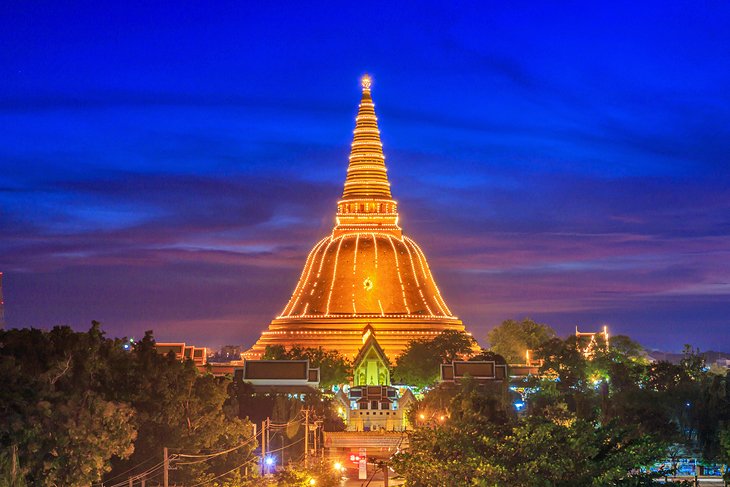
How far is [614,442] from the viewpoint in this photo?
31062 millimetres

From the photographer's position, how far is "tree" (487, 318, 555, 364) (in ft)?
386

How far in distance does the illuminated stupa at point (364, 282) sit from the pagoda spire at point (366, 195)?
8 cm

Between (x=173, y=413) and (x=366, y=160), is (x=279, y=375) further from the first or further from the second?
(x=173, y=413)

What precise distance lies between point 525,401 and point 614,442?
58440 mm

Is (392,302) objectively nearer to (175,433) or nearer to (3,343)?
(175,433)

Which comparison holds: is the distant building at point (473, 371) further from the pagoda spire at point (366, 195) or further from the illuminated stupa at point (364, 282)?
the pagoda spire at point (366, 195)

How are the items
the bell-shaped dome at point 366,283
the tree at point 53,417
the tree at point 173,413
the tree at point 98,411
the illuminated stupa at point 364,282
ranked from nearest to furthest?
the tree at point 53,417, the tree at point 98,411, the tree at point 173,413, the illuminated stupa at point 364,282, the bell-shaped dome at point 366,283

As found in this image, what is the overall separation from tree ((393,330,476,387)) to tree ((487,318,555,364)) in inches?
848

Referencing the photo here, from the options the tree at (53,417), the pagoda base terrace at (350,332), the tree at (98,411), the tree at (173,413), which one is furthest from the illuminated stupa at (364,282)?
the tree at (53,417)

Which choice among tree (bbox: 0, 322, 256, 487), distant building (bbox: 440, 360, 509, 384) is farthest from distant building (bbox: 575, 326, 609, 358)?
tree (bbox: 0, 322, 256, 487)

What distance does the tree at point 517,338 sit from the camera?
118m

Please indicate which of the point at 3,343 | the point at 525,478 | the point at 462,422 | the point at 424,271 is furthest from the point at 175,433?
the point at 424,271

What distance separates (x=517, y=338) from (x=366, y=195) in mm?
22909

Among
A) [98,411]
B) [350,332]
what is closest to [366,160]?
[350,332]
